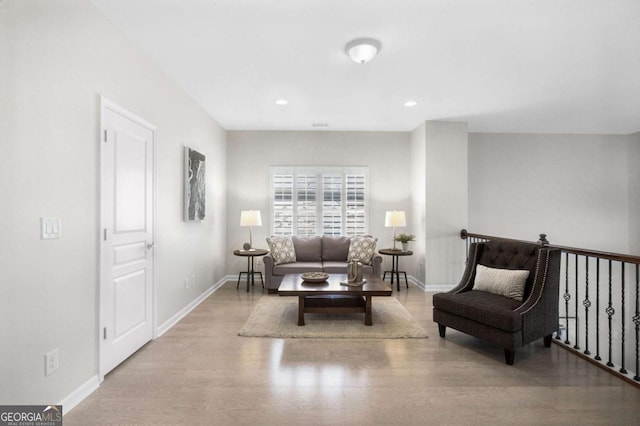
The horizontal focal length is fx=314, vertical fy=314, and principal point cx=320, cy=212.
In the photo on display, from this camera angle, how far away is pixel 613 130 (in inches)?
232

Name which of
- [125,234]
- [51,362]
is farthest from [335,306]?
[51,362]

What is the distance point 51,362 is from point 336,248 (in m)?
4.19

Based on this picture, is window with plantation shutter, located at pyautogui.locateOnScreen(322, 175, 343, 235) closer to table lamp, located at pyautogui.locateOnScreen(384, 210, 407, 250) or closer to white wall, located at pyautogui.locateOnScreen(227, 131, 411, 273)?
white wall, located at pyautogui.locateOnScreen(227, 131, 411, 273)

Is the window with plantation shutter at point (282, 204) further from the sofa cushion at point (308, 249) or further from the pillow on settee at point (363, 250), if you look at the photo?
the pillow on settee at point (363, 250)

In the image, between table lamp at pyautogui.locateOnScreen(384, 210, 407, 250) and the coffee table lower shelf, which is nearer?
the coffee table lower shelf

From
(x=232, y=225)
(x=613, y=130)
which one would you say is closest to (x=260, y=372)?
(x=232, y=225)

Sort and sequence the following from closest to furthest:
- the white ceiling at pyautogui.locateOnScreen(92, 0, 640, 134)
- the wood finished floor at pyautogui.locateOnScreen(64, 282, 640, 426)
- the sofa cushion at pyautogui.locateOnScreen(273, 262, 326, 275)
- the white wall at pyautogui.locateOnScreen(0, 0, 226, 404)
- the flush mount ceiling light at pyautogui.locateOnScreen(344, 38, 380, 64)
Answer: the white wall at pyautogui.locateOnScreen(0, 0, 226, 404)
the wood finished floor at pyautogui.locateOnScreen(64, 282, 640, 426)
the white ceiling at pyautogui.locateOnScreen(92, 0, 640, 134)
the flush mount ceiling light at pyautogui.locateOnScreen(344, 38, 380, 64)
the sofa cushion at pyautogui.locateOnScreen(273, 262, 326, 275)

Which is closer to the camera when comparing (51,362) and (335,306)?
(51,362)

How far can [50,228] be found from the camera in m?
1.93

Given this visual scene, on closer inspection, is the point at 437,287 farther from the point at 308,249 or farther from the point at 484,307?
the point at 484,307

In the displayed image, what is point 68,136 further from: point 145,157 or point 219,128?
point 219,128

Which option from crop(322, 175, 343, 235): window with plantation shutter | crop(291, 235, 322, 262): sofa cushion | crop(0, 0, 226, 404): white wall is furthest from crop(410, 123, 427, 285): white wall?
crop(0, 0, 226, 404): white wall

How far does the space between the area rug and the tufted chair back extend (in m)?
0.99

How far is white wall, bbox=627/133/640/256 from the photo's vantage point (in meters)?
5.96
